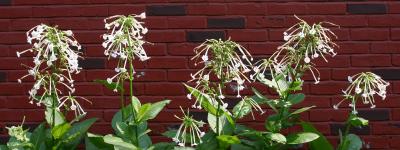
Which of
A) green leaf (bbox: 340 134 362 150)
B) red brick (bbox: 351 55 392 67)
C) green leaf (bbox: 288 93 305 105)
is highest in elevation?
red brick (bbox: 351 55 392 67)

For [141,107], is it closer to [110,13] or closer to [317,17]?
[110,13]

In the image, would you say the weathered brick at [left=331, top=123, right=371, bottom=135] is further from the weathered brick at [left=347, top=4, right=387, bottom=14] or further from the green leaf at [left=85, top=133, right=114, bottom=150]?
the green leaf at [left=85, top=133, right=114, bottom=150]

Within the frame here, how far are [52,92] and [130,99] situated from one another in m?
0.42

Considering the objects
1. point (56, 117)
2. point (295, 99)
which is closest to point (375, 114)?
point (295, 99)

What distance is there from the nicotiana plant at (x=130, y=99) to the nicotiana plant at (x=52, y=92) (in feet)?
0.46

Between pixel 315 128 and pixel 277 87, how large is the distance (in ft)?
2.14

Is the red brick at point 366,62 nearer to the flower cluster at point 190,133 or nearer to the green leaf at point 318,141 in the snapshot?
the green leaf at point 318,141

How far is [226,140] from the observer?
3434 millimetres

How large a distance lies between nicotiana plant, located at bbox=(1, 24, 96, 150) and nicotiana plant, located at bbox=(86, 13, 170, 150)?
0.14m

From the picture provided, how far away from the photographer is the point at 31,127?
4.14m

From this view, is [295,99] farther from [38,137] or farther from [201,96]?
[38,137]

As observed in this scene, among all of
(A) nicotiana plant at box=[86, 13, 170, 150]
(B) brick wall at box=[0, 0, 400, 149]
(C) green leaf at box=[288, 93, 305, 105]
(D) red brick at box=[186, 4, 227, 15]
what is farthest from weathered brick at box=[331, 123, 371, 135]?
(A) nicotiana plant at box=[86, 13, 170, 150]

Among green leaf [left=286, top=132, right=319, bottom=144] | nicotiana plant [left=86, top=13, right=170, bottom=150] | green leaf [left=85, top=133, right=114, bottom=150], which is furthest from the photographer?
green leaf [left=85, top=133, right=114, bottom=150]

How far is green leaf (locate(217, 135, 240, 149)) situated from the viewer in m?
3.41
